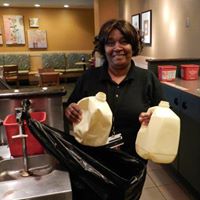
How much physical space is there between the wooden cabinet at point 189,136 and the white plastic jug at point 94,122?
1.24 m

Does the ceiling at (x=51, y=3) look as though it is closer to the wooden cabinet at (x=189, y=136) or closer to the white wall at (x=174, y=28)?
the white wall at (x=174, y=28)

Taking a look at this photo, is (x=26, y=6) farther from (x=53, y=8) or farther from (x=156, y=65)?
(x=156, y=65)

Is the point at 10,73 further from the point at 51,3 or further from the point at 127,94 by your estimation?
the point at 127,94

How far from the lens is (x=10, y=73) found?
7309 millimetres

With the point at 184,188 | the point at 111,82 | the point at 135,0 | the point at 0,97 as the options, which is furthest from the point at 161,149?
the point at 135,0

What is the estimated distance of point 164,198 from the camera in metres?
2.28

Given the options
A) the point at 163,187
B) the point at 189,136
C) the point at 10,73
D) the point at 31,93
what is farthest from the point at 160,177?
the point at 10,73

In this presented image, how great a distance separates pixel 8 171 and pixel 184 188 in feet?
5.96

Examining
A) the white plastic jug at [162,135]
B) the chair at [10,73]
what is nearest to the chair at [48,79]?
the chair at [10,73]

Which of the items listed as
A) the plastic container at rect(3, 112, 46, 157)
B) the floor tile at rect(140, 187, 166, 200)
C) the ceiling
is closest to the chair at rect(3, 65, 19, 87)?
the ceiling

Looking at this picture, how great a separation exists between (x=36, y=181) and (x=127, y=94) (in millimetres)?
592

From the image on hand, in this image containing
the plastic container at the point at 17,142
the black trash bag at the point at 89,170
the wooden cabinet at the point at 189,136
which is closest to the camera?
the black trash bag at the point at 89,170

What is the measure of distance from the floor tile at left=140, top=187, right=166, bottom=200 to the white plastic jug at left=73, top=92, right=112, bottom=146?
58.7 inches

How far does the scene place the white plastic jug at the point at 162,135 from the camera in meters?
0.96
